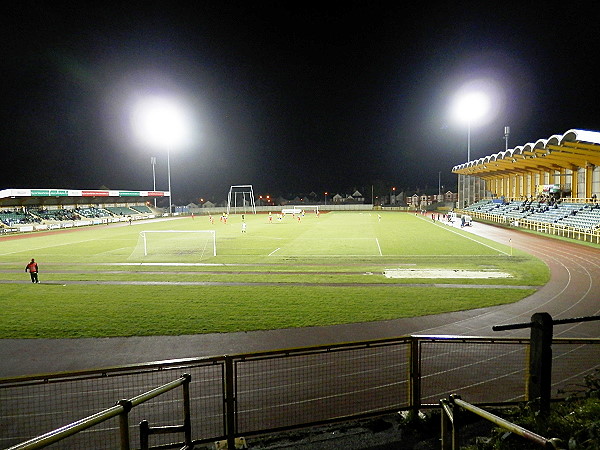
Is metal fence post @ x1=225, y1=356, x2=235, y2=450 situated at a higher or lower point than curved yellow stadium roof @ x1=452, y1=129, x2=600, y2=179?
lower

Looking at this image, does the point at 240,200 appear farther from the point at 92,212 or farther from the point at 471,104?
the point at 471,104

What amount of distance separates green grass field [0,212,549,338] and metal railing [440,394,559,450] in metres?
8.13

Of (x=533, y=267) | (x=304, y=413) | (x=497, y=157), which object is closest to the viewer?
(x=304, y=413)

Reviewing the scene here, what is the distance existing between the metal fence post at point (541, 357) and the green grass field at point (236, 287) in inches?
289

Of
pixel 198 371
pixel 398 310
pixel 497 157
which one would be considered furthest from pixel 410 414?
pixel 497 157

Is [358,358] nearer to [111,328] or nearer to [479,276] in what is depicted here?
[111,328]

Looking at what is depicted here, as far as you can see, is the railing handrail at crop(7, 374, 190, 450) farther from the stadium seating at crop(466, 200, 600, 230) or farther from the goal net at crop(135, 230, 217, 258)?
the stadium seating at crop(466, 200, 600, 230)

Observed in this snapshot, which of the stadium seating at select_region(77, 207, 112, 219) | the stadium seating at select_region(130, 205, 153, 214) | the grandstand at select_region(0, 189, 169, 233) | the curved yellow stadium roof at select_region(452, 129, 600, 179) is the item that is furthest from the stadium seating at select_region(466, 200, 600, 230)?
the stadium seating at select_region(130, 205, 153, 214)

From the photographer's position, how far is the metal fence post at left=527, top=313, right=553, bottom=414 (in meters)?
4.55

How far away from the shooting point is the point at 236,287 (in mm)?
16844

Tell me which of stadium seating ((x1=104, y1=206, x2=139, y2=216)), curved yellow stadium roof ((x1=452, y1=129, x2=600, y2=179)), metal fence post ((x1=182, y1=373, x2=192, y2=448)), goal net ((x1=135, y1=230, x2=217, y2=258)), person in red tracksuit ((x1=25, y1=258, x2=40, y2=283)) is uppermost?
curved yellow stadium roof ((x1=452, y1=129, x2=600, y2=179))

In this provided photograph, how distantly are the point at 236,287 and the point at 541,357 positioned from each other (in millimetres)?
13300

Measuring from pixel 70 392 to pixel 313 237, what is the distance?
98.9 ft

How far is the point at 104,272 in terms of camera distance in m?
20.9
